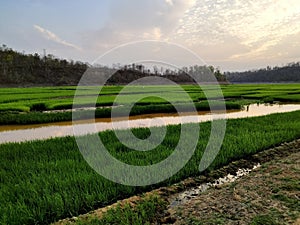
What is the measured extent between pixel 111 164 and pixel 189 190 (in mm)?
1392

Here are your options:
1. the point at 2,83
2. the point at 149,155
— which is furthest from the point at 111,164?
the point at 2,83

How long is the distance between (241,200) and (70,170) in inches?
103

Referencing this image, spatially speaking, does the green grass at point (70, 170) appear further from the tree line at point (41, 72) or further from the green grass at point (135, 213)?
the tree line at point (41, 72)

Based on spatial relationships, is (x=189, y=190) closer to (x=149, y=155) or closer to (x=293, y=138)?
(x=149, y=155)

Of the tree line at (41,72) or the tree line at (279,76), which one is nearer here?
the tree line at (41,72)

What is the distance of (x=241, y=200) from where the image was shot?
3.35 m

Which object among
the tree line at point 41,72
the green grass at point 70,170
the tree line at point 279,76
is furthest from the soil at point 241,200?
the tree line at point 279,76

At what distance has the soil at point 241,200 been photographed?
295cm

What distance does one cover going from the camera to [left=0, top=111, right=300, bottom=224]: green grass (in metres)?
3.22

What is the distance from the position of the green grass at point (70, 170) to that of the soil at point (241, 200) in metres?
0.22

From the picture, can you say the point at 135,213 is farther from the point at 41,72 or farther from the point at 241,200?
the point at 41,72

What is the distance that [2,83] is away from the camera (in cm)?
4925

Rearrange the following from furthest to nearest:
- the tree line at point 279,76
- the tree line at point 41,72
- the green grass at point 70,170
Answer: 1. the tree line at point 279,76
2. the tree line at point 41,72
3. the green grass at point 70,170

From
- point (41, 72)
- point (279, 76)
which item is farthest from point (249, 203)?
point (279, 76)
